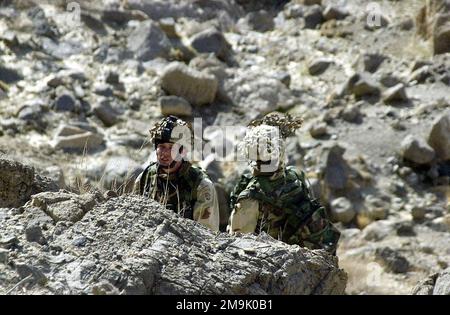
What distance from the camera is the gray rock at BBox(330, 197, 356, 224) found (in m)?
11.4

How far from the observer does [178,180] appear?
558 centimetres

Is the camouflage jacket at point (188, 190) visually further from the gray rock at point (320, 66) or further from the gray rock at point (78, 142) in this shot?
the gray rock at point (320, 66)

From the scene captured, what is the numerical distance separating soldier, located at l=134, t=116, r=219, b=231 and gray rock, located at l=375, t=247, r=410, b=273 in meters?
4.74

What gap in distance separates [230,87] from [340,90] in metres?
1.76

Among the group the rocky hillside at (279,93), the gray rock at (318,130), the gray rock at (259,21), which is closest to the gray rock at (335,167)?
the rocky hillside at (279,93)

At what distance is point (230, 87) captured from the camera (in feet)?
47.9

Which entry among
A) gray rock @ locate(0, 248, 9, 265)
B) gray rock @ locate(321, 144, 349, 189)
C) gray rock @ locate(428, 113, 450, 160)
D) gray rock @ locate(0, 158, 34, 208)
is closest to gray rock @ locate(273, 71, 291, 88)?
gray rock @ locate(321, 144, 349, 189)

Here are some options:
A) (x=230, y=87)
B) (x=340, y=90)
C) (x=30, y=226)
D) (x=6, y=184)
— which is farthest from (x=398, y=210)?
(x=30, y=226)

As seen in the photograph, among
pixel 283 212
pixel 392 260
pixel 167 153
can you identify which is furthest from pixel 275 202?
pixel 392 260

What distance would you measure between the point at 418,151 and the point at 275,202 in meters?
7.14

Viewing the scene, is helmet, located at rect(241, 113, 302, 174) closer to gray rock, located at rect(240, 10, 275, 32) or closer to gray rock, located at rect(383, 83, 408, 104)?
gray rock, located at rect(383, 83, 408, 104)

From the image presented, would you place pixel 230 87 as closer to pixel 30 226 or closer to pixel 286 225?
pixel 286 225

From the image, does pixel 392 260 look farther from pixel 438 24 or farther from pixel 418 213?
pixel 438 24

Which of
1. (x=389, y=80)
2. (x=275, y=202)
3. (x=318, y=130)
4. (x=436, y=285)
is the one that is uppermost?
(x=389, y=80)
